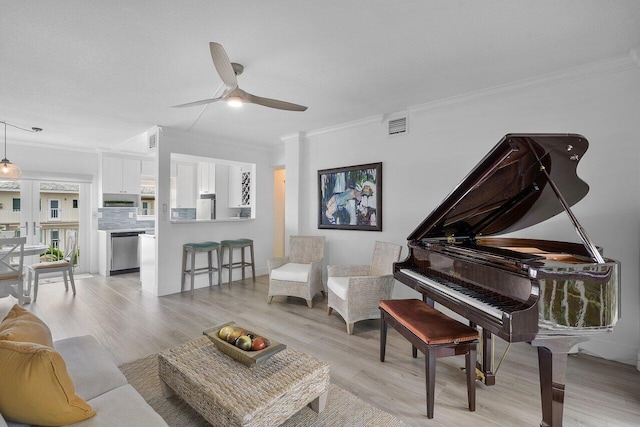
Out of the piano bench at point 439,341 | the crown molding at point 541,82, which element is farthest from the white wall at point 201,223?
the piano bench at point 439,341

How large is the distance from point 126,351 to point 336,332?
6.44 ft

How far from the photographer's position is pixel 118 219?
6.28 m

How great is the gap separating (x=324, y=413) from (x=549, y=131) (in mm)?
3119

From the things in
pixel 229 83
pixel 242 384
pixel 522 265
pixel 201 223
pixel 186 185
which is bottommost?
pixel 242 384

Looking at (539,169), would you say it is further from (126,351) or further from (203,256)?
(203,256)

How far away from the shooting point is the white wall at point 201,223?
450 cm

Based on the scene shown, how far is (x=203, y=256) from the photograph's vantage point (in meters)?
5.06

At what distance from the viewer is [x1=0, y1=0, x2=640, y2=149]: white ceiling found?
1.90 m

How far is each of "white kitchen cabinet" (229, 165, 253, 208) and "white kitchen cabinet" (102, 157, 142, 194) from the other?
1876 millimetres

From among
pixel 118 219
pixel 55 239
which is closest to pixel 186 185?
pixel 118 219

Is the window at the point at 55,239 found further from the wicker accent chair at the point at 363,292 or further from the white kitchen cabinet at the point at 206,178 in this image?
the wicker accent chair at the point at 363,292

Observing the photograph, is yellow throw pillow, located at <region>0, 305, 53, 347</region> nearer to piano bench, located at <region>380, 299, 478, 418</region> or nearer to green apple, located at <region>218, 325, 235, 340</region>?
green apple, located at <region>218, 325, 235, 340</region>

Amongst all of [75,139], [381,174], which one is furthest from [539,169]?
[75,139]

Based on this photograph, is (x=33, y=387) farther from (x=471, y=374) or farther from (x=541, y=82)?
(x=541, y=82)
